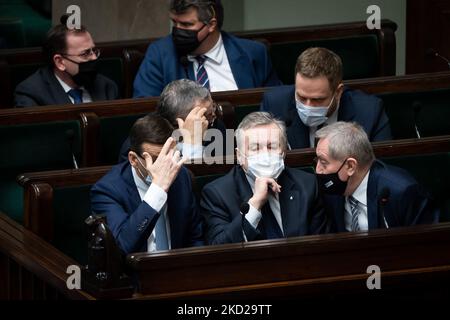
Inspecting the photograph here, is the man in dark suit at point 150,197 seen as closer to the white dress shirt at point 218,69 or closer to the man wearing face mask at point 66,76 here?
the man wearing face mask at point 66,76

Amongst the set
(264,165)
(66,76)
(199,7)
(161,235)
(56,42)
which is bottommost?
(161,235)

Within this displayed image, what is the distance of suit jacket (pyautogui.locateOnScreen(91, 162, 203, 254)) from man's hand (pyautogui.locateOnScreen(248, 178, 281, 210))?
21 cm

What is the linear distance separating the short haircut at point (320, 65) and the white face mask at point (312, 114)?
0.09 meters

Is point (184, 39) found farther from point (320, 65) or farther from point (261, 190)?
point (261, 190)

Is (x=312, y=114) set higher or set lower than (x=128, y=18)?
lower

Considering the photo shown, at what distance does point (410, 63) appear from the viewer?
7.20m

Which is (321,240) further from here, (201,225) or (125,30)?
(125,30)

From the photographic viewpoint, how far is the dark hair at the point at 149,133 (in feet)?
14.3

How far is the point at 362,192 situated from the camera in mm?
4543

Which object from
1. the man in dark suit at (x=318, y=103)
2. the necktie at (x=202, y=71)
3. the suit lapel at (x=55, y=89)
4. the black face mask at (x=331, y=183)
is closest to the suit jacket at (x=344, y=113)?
the man in dark suit at (x=318, y=103)

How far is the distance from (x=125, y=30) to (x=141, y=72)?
1.33 meters

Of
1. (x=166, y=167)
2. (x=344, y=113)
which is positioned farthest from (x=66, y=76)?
(x=166, y=167)

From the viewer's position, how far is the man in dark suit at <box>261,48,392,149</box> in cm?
500

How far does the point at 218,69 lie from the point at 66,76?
64 centimetres
